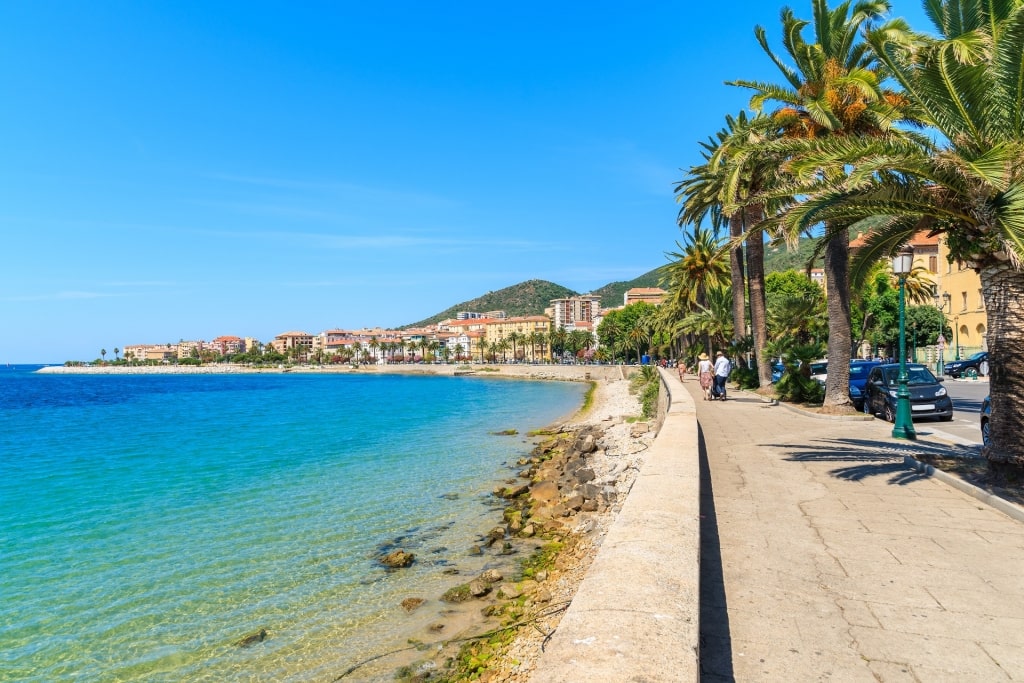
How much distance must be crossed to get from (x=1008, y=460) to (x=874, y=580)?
3.94m

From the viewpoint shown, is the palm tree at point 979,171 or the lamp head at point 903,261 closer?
the palm tree at point 979,171

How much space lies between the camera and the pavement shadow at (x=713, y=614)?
347cm

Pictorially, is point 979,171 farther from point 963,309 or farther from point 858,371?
point 963,309

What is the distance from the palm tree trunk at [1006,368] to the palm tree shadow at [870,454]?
1155mm

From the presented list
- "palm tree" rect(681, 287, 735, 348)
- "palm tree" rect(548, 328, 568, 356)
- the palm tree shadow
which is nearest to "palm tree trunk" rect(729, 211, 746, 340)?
"palm tree" rect(681, 287, 735, 348)

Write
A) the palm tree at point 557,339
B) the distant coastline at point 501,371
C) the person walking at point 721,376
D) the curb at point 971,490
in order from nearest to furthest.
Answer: the curb at point 971,490, the person walking at point 721,376, the distant coastline at point 501,371, the palm tree at point 557,339

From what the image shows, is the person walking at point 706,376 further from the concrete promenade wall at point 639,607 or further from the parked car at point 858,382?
the concrete promenade wall at point 639,607

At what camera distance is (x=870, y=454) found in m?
10.4

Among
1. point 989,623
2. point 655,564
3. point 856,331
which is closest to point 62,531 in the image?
point 655,564

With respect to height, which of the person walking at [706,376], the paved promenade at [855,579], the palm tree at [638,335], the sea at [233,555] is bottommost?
the sea at [233,555]

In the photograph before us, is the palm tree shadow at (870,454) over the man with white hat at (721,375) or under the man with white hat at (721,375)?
under

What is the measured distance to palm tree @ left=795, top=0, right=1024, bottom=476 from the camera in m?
6.96

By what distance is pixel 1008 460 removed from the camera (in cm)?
733

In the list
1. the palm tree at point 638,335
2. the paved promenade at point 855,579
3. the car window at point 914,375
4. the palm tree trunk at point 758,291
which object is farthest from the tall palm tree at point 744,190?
the palm tree at point 638,335
